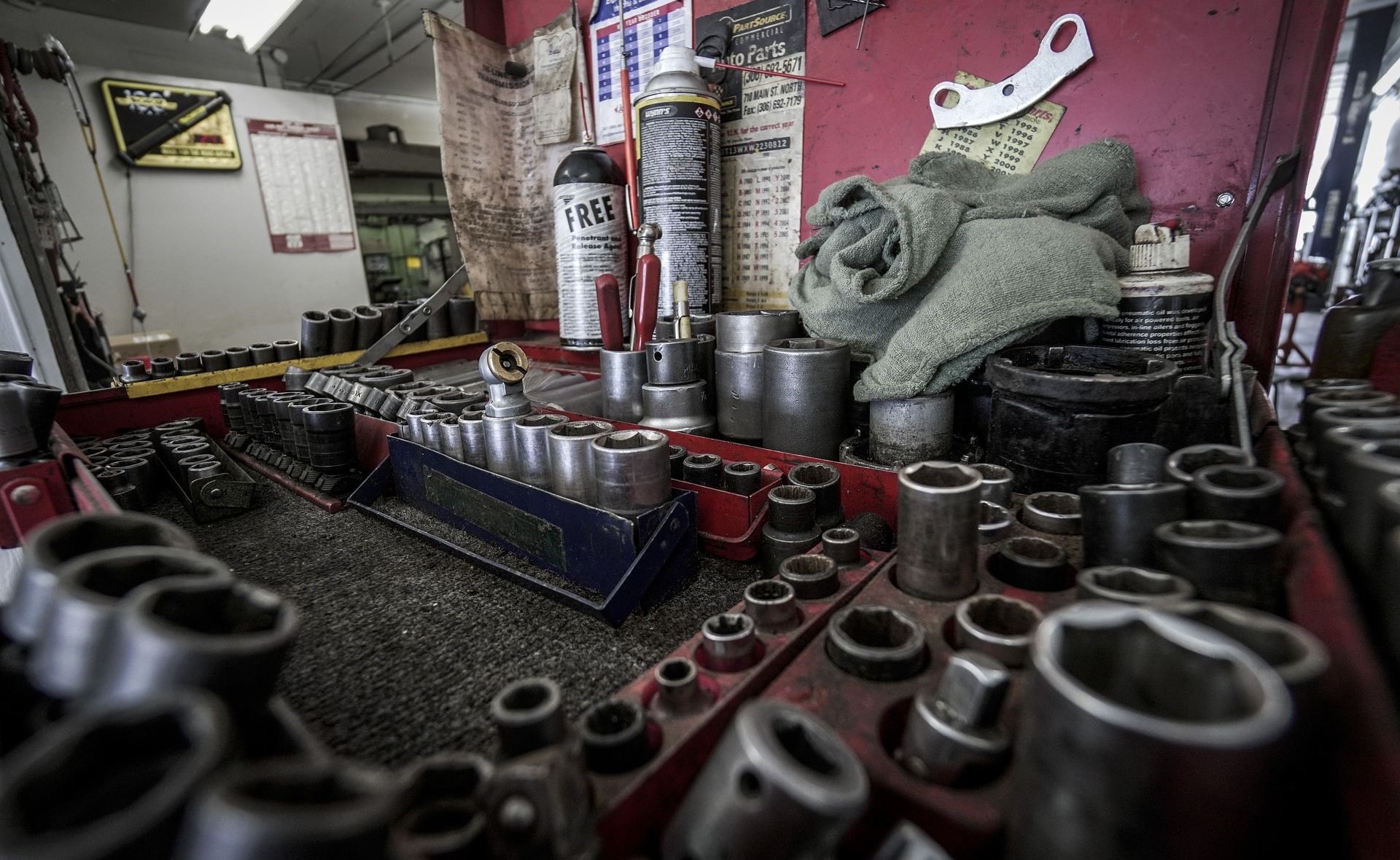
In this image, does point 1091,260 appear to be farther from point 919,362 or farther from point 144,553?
point 144,553

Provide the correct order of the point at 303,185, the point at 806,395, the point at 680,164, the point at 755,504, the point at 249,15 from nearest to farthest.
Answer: the point at 755,504, the point at 806,395, the point at 680,164, the point at 249,15, the point at 303,185

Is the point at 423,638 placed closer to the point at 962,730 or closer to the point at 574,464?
the point at 574,464

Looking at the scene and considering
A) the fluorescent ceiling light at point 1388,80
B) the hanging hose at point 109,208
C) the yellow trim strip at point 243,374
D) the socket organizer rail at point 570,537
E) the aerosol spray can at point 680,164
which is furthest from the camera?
the fluorescent ceiling light at point 1388,80

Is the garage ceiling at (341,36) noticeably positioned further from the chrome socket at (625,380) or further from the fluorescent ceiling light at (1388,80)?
the fluorescent ceiling light at (1388,80)

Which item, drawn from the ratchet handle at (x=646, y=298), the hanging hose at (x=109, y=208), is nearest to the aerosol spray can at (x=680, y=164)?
the ratchet handle at (x=646, y=298)

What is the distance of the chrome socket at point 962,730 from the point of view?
431mm

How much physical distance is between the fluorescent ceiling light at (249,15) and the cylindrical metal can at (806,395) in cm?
426

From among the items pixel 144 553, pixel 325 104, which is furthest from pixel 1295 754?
pixel 325 104

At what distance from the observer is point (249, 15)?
3.71 meters

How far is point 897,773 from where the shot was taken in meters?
0.45

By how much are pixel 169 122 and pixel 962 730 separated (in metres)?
5.96

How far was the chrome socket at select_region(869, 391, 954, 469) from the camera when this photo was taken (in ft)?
3.59

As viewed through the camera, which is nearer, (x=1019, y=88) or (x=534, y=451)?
(x=534, y=451)

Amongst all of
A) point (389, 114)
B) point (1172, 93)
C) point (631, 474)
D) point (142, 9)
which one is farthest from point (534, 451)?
point (389, 114)
